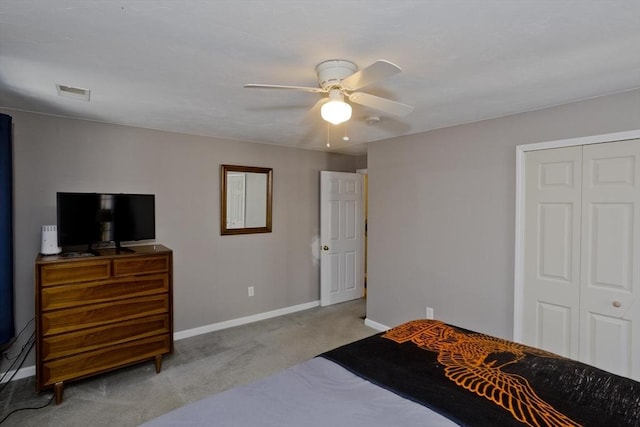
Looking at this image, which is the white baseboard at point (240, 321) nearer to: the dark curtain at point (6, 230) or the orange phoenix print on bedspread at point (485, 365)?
the dark curtain at point (6, 230)

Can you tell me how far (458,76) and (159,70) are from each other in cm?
178

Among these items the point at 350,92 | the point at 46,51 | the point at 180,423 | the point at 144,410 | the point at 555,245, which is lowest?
the point at 144,410

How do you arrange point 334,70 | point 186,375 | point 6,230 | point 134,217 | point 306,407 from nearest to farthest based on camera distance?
point 306,407
point 334,70
point 6,230
point 186,375
point 134,217

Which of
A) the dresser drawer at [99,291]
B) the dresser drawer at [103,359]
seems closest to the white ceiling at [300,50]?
the dresser drawer at [99,291]

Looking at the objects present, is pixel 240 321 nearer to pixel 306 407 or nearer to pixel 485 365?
pixel 306 407

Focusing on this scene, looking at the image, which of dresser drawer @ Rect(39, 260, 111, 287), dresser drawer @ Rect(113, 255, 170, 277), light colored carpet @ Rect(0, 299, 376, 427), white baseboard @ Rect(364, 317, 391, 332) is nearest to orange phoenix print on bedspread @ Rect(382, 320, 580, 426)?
light colored carpet @ Rect(0, 299, 376, 427)

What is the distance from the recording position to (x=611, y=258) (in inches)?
93.2

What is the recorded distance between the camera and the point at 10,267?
2.53 meters

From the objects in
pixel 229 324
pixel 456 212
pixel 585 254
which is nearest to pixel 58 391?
pixel 229 324

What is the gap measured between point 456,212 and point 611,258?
3.97 feet

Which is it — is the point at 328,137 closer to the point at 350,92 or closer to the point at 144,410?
the point at 350,92

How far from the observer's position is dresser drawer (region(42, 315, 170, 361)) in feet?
8.26

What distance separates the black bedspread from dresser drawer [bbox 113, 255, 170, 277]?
1.89 meters

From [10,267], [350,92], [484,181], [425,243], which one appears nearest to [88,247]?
[10,267]
